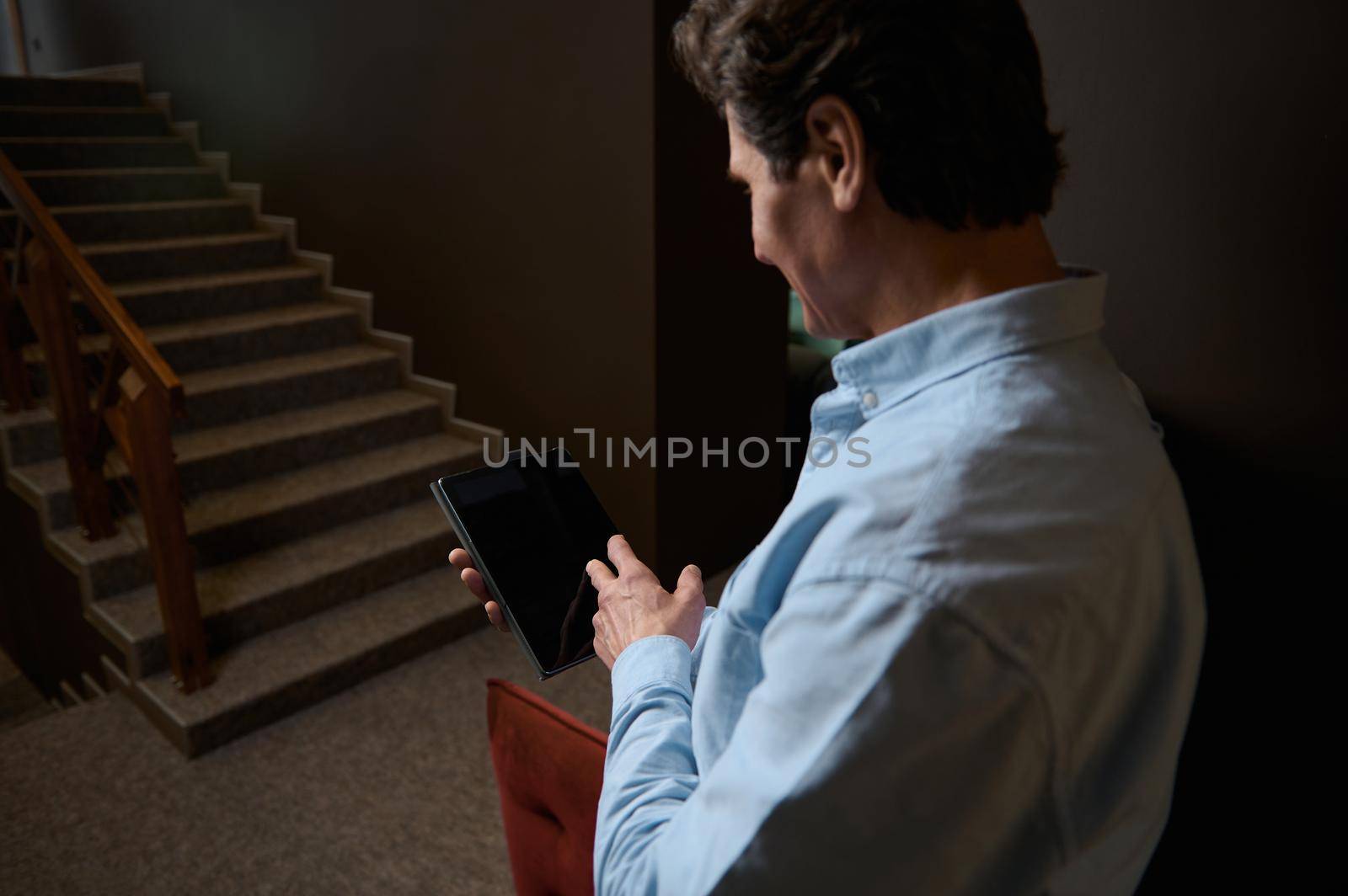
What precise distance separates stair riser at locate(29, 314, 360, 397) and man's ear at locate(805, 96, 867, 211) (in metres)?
3.37

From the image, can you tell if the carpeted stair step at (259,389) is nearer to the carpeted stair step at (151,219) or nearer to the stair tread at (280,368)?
the stair tread at (280,368)

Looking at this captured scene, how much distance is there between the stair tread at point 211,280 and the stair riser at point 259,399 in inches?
23.5

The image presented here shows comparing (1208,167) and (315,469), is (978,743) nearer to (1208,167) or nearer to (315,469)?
(1208,167)

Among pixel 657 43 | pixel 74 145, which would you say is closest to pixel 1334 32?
pixel 657 43

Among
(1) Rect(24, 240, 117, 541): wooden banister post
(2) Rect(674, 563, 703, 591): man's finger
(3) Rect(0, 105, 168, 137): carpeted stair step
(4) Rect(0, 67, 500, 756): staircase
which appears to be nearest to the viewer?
(2) Rect(674, 563, 703, 591): man's finger

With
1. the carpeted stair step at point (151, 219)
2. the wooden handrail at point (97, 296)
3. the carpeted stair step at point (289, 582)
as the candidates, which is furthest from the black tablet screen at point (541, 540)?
the carpeted stair step at point (151, 219)

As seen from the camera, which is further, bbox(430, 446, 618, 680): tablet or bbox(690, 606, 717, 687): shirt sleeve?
bbox(430, 446, 618, 680): tablet

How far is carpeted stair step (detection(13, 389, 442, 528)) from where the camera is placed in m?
2.96

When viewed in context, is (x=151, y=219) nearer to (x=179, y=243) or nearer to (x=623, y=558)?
(x=179, y=243)

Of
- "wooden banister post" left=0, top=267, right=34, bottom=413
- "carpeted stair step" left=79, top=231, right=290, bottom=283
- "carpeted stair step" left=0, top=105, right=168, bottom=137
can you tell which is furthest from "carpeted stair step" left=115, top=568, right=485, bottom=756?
"carpeted stair step" left=0, top=105, right=168, bottom=137

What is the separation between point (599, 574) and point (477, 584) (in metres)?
0.22

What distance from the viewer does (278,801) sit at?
232 cm

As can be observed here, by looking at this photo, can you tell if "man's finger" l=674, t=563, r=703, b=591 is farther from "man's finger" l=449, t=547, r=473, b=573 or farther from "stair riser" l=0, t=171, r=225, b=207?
"stair riser" l=0, t=171, r=225, b=207

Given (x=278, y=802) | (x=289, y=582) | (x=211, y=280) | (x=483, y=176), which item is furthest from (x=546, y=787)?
(x=211, y=280)
